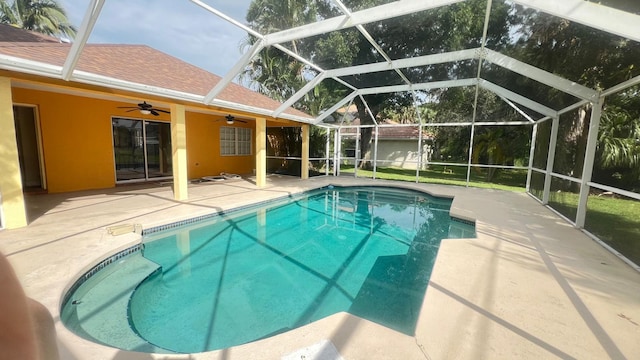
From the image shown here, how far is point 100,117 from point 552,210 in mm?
12938

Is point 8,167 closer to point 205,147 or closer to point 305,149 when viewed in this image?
point 205,147

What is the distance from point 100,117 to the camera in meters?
7.99

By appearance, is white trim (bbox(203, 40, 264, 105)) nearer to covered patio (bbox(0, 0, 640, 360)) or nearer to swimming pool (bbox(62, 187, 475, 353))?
covered patio (bbox(0, 0, 640, 360))


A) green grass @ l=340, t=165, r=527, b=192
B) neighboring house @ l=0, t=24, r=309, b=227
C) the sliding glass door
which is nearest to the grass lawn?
green grass @ l=340, t=165, r=527, b=192

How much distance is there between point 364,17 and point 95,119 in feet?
26.4

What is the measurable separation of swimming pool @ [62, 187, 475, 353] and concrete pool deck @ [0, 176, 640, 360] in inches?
17.8

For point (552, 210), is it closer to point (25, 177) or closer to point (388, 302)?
point (388, 302)

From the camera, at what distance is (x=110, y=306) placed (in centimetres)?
323

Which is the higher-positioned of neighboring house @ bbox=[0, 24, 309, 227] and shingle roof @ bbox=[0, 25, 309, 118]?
shingle roof @ bbox=[0, 25, 309, 118]

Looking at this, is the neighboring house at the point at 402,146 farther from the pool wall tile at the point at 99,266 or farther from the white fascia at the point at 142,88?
the pool wall tile at the point at 99,266

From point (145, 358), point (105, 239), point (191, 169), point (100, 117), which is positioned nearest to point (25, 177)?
point (100, 117)

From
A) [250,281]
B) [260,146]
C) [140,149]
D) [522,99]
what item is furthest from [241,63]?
[522,99]

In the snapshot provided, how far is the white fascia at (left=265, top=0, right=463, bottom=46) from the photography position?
13.9ft

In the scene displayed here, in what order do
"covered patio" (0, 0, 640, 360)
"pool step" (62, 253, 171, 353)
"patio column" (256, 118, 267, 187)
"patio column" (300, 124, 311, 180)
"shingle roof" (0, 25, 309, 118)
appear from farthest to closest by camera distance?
1. "patio column" (300, 124, 311, 180)
2. "patio column" (256, 118, 267, 187)
3. "shingle roof" (0, 25, 309, 118)
4. "pool step" (62, 253, 171, 353)
5. "covered patio" (0, 0, 640, 360)
